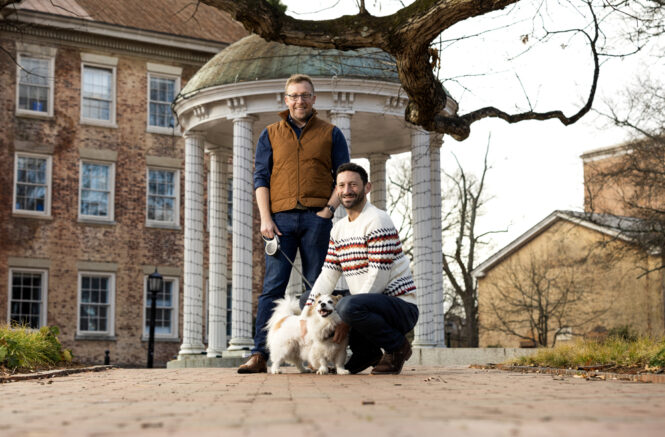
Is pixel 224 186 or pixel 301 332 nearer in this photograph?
pixel 301 332

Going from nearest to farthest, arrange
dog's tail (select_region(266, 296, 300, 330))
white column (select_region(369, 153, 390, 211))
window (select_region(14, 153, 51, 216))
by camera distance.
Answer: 1. dog's tail (select_region(266, 296, 300, 330))
2. white column (select_region(369, 153, 390, 211))
3. window (select_region(14, 153, 51, 216))

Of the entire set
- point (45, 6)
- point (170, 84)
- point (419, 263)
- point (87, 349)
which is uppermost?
point (45, 6)

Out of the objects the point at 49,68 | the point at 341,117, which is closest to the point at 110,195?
the point at 49,68

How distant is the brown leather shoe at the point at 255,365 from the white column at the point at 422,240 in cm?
959

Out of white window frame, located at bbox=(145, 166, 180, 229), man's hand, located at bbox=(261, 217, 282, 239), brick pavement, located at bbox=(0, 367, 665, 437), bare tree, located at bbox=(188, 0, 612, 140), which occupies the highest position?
white window frame, located at bbox=(145, 166, 180, 229)

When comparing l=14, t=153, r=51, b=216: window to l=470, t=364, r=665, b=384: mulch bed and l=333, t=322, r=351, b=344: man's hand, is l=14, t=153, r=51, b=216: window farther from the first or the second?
l=333, t=322, r=351, b=344: man's hand

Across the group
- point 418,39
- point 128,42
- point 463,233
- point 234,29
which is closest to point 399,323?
point 418,39

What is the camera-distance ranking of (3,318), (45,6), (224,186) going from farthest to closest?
(45,6), (3,318), (224,186)

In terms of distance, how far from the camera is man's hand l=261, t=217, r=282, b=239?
850cm

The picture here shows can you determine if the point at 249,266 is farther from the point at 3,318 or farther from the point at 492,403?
the point at 492,403

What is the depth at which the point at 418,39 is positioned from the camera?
873cm

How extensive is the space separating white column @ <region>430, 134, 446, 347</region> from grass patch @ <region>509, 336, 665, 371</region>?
765 centimetres

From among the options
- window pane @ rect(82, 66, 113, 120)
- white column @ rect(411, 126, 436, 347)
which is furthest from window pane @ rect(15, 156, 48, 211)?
white column @ rect(411, 126, 436, 347)

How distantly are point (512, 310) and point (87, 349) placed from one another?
17.8 metres
